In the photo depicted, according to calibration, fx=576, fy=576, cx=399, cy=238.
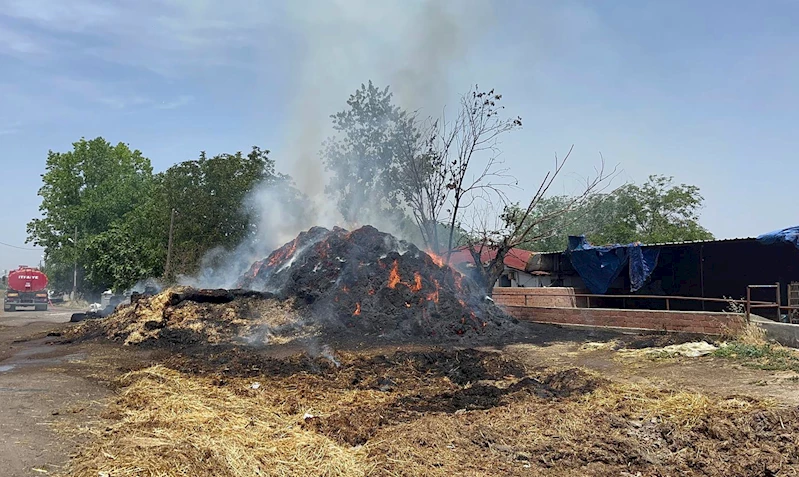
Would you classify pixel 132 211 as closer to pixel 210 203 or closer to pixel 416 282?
pixel 210 203

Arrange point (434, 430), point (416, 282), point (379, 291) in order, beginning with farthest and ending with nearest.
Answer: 1. point (416, 282)
2. point (379, 291)
3. point (434, 430)

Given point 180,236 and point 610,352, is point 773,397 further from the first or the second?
point 180,236

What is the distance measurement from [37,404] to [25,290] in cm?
3547

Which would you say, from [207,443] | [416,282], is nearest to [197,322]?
[416,282]

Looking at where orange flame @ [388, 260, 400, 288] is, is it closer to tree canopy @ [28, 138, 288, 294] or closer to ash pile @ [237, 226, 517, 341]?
ash pile @ [237, 226, 517, 341]

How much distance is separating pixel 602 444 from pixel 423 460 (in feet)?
6.35

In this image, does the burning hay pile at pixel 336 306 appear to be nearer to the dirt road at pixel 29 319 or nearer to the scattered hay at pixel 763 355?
the scattered hay at pixel 763 355

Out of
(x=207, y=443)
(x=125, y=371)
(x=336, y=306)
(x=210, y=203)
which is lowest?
(x=125, y=371)

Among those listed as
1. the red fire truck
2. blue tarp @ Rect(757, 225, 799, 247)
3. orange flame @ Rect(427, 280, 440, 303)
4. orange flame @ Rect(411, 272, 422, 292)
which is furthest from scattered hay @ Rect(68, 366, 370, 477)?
the red fire truck

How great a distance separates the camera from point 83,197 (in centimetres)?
4569

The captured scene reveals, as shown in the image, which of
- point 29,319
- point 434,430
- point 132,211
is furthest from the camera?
point 132,211

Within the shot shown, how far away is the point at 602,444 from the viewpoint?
6.00m

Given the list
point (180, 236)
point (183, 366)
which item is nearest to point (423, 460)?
point (183, 366)

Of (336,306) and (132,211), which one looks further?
(132,211)
